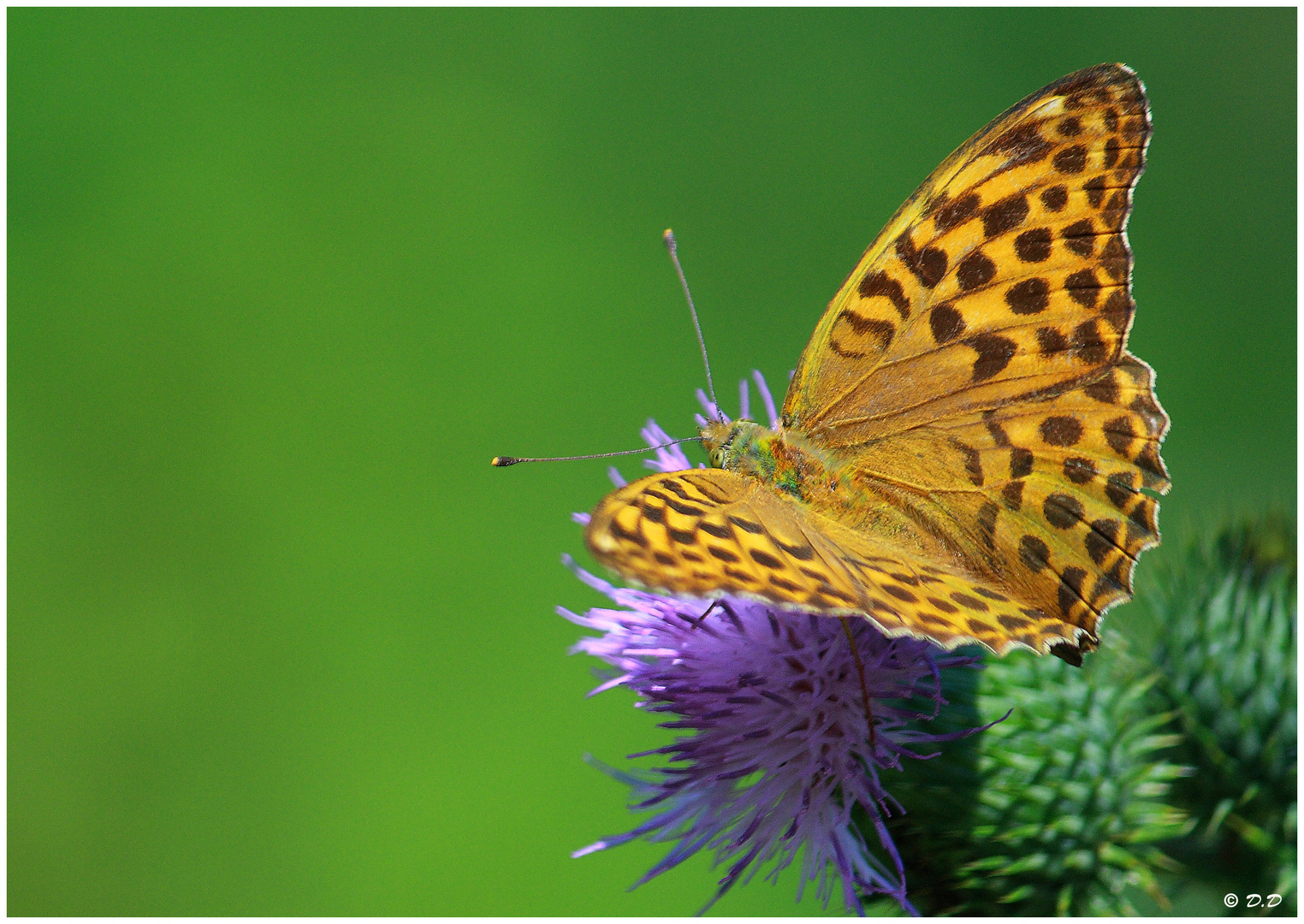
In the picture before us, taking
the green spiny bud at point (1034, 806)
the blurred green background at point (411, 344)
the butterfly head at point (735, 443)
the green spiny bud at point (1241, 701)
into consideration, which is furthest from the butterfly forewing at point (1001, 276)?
the blurred green background at point (411, 344)

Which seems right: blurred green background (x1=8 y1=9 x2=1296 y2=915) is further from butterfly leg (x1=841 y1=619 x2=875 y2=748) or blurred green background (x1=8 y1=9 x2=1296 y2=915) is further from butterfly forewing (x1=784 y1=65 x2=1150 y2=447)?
butterfly forewing (x1=784 y1=65 x2=1150 y2=447)

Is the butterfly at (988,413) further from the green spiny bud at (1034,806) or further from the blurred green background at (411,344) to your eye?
the blurred green background at (411,344)

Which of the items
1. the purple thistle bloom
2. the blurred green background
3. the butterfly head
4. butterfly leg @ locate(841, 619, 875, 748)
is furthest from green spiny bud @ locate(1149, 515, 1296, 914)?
the blurred green background

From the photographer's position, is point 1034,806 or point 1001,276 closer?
point 1001,276

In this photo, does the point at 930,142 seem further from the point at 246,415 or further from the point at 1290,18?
the point at 246,415

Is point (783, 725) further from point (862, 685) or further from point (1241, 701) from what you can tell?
point (1241, 701)

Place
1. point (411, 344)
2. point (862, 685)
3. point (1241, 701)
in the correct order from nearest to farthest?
1. point (862, 685)
2. point (1241, 701)
3. point (411, 344)

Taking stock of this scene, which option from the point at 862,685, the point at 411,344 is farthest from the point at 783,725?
the point at 411,344
